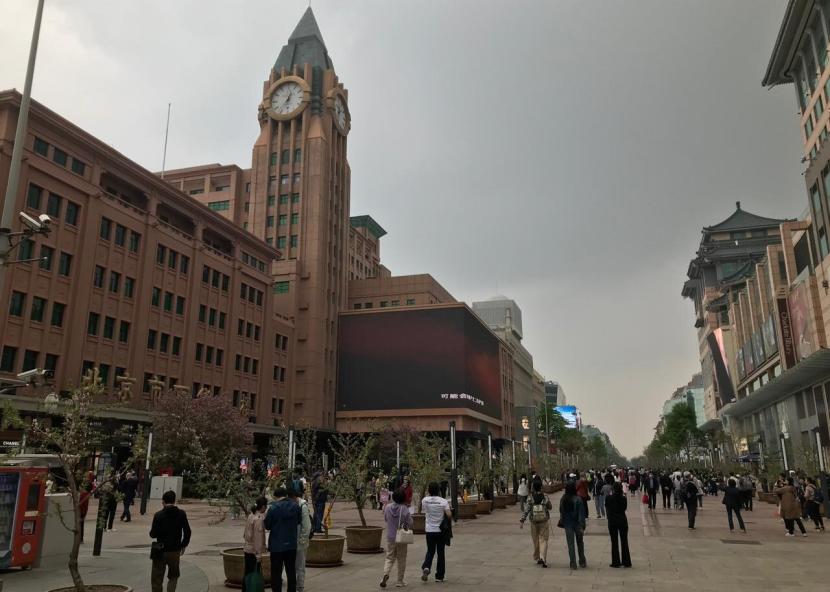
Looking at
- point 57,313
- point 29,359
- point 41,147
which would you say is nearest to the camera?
point 29,359

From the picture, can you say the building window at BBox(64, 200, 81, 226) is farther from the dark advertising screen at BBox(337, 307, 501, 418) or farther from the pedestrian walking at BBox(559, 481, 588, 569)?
the dark advertising screen at BBox(337, 307, 501, 418)

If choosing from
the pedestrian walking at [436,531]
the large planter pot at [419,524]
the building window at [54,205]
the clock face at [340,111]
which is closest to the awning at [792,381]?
the large planter pot at [419,524]

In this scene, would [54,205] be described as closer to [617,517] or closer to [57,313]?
[57,313]

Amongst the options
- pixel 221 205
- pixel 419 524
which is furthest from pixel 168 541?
pixel 221 205

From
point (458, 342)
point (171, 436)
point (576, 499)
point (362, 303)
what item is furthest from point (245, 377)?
point (576, 499)

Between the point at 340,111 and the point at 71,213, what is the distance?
182 feet

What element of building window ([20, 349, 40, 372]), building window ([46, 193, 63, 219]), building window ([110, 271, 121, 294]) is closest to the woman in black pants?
A: building window ([20, 349, 40, 372])

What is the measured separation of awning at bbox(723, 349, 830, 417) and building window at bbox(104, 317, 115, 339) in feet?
161

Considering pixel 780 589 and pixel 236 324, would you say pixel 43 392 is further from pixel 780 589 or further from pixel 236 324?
pixel 780 589

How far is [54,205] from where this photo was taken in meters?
42.8

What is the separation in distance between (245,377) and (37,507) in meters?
51.8

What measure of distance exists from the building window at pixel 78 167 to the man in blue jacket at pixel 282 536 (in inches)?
1707

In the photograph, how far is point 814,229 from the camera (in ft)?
156

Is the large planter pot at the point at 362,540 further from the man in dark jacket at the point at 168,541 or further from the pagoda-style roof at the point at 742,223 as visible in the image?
the pagoda-style roof at the point at 742,223
